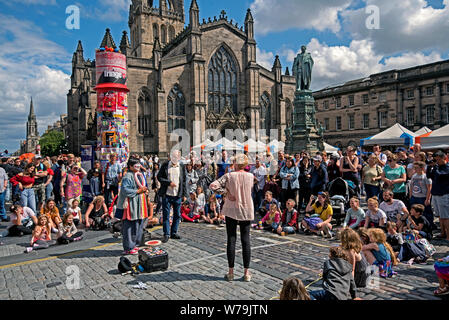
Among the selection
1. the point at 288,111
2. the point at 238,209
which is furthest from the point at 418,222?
the point at 288,111

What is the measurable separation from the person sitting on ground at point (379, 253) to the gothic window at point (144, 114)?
29722mm

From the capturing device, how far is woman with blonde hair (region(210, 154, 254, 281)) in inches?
186

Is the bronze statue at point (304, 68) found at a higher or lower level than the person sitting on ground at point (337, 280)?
higher

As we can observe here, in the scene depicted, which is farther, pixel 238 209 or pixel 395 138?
pixel 395 138

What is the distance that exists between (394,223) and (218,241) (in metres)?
3.80

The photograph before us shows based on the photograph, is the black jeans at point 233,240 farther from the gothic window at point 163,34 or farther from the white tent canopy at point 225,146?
the gothic window at point 163,34

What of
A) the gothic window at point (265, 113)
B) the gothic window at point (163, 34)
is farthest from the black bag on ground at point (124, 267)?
the gothic window at point (163, 34)

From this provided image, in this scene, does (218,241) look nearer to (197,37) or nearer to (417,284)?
(417,284)

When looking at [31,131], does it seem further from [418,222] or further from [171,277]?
[418,222]

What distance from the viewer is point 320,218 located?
7980mm

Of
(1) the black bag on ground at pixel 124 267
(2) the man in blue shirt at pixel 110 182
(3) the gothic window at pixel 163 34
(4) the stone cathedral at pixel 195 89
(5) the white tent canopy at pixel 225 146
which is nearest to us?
(1) the black bag on ground at pixel 124 267

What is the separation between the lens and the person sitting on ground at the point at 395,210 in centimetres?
662

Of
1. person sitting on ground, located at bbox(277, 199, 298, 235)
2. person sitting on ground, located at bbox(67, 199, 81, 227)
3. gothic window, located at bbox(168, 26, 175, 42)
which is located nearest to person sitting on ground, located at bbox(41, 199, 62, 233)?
person sitting on ground, located at bbox(67, 199, 81, 227)

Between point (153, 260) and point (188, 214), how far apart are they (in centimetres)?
469
